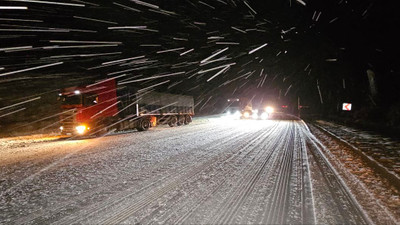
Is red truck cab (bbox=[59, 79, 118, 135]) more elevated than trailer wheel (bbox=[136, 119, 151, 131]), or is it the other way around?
red truck cab (bbox=[59, 79, 118, 135])

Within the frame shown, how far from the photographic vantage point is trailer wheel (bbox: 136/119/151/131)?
16953mm

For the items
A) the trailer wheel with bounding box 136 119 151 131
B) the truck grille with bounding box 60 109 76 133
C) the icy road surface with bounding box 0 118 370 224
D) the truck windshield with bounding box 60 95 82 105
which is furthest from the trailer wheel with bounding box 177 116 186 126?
the icy road surface with bounding box 0 118 370 224

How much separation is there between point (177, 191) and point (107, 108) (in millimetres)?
11855

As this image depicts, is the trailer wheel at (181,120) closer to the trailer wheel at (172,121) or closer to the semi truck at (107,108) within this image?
the trailer wheel at (172,121)

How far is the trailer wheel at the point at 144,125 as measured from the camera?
55.6 feet

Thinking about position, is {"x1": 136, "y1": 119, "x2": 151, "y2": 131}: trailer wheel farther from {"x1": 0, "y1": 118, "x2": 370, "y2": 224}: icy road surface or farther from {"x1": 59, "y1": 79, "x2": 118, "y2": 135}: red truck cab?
{"x1": 0, "y1": 118, "x2": 370, "y2": 224}: icy road surface

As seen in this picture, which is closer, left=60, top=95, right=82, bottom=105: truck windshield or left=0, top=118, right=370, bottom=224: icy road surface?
left=0, top=118, right=370, bottom=224: icy road surface

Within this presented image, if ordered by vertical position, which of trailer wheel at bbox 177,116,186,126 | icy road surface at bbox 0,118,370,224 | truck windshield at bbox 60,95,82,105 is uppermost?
truck windshield at bbox 60,95,82,105

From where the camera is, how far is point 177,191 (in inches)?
170

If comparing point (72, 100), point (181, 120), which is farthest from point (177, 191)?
point (181, 120)

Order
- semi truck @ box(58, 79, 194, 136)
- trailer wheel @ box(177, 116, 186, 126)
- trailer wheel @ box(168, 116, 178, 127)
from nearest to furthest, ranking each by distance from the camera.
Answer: semi truck @ box(58, 79, 194, 136), trailer wheel @ box(168, 116, 178, 127), trailer wheel @ box(177, 116, 186, 126)

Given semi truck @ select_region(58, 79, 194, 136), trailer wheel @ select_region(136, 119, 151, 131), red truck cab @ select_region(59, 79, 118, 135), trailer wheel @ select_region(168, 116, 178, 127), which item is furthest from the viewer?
trailer wheel @ select_region(168, 116, 178, 127)

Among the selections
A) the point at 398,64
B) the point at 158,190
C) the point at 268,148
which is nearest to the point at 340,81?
the point at 398,64

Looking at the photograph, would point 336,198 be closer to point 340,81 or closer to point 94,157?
point 94,157
